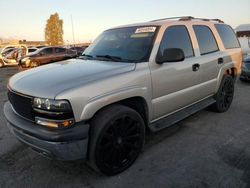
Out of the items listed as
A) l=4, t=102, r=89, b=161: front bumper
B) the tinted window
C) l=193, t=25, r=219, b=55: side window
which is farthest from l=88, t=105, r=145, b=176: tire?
the tinted window

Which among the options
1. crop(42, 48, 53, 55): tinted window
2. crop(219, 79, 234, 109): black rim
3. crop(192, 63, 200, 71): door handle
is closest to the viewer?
crop(192, 63, 200, 71): door handle

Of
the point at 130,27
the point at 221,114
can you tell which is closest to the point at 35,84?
the point at 130,27

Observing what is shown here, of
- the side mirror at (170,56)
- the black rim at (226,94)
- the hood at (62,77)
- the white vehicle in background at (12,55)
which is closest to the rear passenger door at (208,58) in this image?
the black rim at (226,94)

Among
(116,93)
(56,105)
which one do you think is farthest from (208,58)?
(56,105)

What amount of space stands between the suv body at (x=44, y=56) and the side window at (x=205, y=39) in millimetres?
12586

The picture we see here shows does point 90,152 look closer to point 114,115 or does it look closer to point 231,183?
point 114,115

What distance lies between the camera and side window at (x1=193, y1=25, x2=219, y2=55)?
411cm

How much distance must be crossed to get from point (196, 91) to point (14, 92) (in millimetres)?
2831

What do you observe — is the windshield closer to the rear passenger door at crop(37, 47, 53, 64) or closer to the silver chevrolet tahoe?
the silver chevrolet tahoe

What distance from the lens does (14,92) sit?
2809 mm

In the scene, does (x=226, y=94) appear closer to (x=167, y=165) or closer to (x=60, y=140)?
(x=167, y=165)

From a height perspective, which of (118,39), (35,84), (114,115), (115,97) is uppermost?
(118,39)

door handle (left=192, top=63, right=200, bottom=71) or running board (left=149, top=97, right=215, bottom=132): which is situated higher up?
door handle (left=192, top=63, right=200, bottom=71)

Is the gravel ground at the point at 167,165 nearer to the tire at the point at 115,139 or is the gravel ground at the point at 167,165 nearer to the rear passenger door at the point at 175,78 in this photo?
the tire at the point at 115,139
